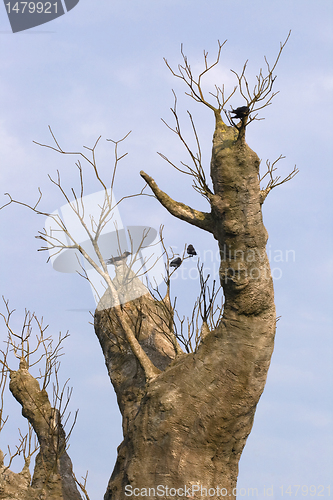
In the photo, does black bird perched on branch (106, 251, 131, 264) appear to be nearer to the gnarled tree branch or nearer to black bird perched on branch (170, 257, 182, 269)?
black bird perched on branch (170, 257, 182, 269)

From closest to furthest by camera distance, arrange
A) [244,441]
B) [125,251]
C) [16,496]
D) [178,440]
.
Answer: [178,440]
[244,441]
[16,496]
[125,251]

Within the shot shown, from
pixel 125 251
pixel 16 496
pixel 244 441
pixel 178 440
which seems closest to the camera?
pixel 178 440

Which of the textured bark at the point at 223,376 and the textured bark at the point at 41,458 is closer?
the textured bark at the point at 223,376

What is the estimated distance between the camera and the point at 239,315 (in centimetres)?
618

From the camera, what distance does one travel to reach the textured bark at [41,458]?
24.8ft

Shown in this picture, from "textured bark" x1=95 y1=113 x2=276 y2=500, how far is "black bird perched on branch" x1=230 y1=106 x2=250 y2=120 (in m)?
0.18

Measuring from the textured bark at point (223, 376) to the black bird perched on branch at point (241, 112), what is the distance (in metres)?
0.18

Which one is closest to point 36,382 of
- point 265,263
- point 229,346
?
point 229,346

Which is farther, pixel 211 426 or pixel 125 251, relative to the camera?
pixel 125 251

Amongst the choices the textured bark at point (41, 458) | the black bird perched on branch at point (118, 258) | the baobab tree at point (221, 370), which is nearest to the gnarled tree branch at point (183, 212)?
the baobab tree at point (221, 370)

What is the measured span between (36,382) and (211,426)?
3576 mm

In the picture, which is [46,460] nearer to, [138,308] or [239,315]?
[138,308]

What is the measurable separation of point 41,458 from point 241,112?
5.83 meters

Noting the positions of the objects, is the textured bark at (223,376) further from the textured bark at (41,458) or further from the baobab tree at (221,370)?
the textured bark at (41,458)
